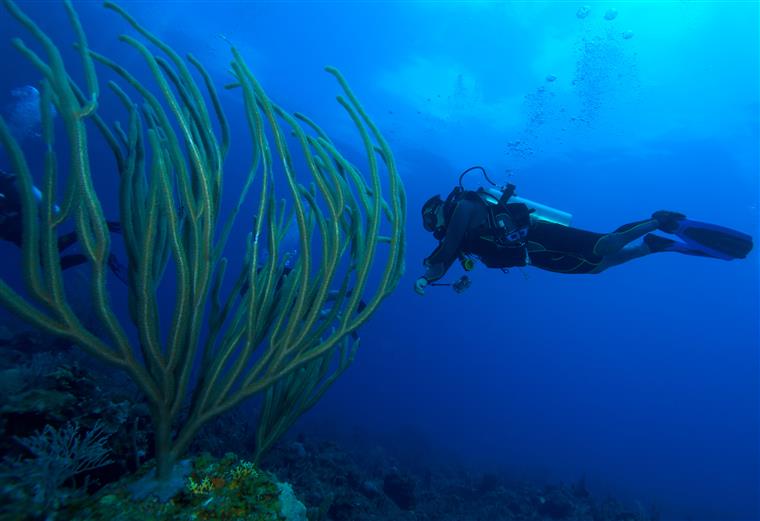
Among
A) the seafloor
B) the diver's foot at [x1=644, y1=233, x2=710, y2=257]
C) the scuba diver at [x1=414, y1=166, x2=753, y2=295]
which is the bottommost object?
the seafloor

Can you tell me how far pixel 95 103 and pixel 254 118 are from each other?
2.73 feet

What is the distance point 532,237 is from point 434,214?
150 centimetres

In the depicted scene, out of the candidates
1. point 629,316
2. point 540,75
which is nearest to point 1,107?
point 540,75

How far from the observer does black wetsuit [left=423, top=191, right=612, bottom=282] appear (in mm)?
4859

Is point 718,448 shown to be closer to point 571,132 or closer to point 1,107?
point 571,132

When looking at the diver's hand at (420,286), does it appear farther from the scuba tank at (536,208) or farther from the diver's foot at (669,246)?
the diver's foot at (669,246)

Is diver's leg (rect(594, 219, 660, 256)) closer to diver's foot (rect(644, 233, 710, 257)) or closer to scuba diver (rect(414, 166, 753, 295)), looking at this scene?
scuba diver (rect(414, 166, 753, 295))

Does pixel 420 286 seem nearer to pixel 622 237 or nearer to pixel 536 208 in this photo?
pixel 536 208

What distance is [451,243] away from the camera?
4.85m

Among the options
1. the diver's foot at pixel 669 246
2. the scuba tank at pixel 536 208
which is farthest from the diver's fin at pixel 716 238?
the scuba tank at pixel 536 208

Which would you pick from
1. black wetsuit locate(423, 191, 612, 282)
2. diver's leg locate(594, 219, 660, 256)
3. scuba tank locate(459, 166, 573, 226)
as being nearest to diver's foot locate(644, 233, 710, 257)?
diver's leg locate(594, 219, 660, 256)

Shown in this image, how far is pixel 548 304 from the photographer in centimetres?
7150

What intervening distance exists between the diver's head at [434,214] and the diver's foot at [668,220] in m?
2.92

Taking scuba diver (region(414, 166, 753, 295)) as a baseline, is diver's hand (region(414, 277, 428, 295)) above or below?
below
